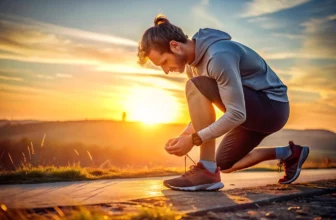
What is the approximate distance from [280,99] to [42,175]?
284 cm

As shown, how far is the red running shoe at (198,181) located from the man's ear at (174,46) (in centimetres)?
101

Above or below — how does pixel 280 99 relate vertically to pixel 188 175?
above

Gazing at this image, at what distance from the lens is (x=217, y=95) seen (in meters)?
3.77

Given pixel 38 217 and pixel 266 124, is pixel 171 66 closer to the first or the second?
pixel 266 124

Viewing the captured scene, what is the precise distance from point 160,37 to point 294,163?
1.92m

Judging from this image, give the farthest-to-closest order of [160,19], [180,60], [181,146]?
[160,19] → [180,60] → [181,146]

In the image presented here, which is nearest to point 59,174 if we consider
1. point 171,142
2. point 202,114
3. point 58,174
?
point 58,174

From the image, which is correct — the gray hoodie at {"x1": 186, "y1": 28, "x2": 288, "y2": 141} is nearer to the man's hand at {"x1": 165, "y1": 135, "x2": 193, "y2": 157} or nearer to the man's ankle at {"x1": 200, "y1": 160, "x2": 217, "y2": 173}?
the man's hand at {"x1": 165, "y1": 135, "x2": 193, "y2": 157}

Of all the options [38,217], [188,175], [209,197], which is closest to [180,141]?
[188,175]

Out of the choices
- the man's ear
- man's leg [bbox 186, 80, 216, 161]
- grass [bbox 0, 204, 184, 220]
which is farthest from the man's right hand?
grass [bbox 0, 204, 184, 220]

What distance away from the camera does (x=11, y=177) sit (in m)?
4.95

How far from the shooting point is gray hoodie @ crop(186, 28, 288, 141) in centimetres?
347

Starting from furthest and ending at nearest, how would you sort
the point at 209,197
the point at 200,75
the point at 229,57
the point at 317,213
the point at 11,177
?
the point at 11,177
the point at 200,75
the point at 229,57
the point at 209,197
the point at 317,213

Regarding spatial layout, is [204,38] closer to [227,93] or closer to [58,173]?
[227,93]
